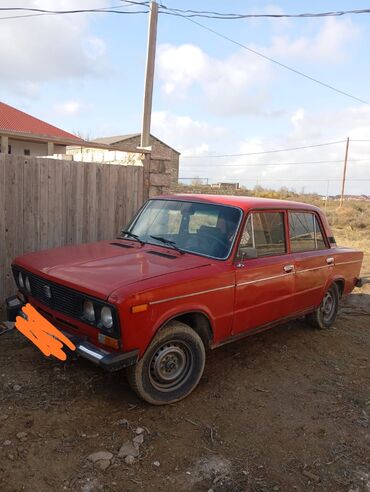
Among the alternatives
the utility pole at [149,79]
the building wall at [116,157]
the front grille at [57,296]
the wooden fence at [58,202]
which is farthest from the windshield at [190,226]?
the utility pole at [149,79]

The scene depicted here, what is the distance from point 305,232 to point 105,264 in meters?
2.70

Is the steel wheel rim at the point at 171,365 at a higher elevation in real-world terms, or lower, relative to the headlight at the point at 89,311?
lower

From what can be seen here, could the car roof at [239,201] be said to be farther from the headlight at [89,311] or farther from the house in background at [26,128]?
the house in background at [26,128]

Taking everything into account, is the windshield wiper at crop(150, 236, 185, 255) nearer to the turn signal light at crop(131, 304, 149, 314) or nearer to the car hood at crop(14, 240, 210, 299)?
the car hood at crop(14, 240, 210, 299)

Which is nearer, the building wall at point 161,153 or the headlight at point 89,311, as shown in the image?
the headlight at point 89,311

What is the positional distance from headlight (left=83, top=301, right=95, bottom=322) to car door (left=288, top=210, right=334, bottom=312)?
253cm

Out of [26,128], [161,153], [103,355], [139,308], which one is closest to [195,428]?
[103,355]

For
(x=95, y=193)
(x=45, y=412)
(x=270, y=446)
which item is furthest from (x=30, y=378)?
(x=95, y=193)

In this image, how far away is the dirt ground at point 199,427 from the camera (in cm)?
278

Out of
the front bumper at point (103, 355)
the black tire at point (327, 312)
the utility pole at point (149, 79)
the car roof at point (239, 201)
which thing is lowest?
the black tire at point (327, 312)

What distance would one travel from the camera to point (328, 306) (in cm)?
594

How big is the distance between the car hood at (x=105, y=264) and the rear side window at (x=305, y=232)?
1531 millimetres

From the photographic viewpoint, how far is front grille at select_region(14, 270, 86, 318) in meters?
3.38

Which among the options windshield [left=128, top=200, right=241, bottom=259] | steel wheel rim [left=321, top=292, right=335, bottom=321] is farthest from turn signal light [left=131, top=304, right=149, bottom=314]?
steel wheel rim [left=321, top=292, right=335, bottom=321]
